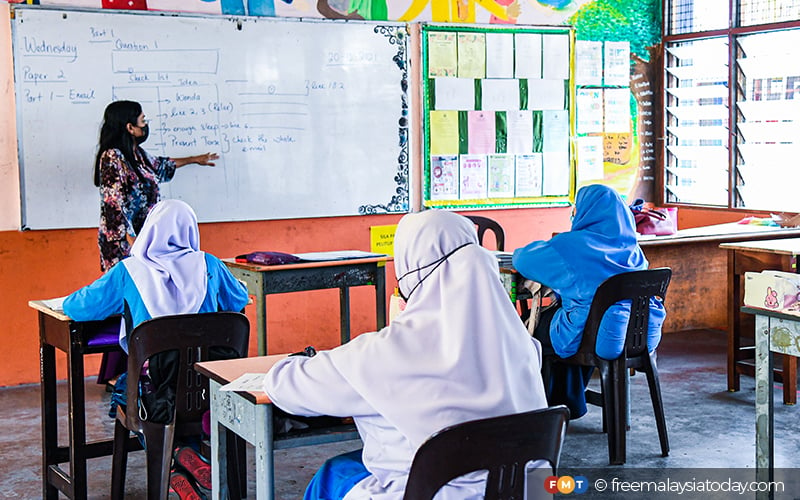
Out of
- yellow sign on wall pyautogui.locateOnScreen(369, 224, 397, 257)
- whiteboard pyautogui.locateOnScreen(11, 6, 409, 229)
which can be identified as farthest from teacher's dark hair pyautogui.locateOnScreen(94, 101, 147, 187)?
yellow sign on wall pyautogui.locateOnScreen(369, 224, 397, 257)

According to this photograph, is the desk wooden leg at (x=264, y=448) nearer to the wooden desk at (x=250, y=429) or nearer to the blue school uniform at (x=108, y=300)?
the wooden desk at (x=250, y=429)

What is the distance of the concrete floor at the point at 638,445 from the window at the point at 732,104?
1.96 meters

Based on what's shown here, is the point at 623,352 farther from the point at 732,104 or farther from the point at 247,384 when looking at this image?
the point at 732,104

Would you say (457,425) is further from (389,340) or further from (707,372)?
(707,372)

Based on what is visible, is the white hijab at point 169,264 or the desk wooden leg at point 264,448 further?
the white hijab at point 169,264

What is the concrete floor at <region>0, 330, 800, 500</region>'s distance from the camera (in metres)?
3.96

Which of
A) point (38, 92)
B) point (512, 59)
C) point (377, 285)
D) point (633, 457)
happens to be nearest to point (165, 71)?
point (38, 92)

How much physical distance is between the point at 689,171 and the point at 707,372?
2.23m

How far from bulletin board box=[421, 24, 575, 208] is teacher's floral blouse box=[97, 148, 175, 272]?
6.92 ft

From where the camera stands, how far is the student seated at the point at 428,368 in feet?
7.07

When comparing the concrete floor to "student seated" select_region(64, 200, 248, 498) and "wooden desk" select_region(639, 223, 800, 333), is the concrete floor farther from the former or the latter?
"wooden desk" select_region(639, 223, 800, 333)

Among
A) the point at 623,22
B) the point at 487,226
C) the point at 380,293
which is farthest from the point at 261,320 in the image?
the point at 623,22

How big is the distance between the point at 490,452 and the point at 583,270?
224 centimetres

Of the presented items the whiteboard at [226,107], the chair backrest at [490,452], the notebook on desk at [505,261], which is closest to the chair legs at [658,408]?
the notebook on desk at [505,261]
